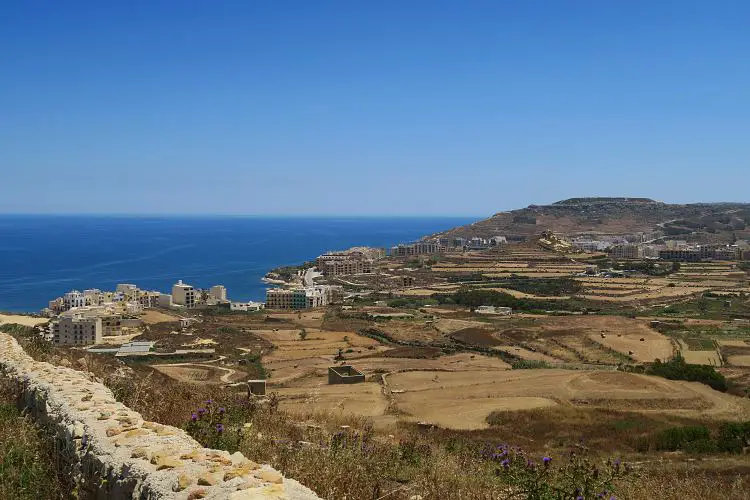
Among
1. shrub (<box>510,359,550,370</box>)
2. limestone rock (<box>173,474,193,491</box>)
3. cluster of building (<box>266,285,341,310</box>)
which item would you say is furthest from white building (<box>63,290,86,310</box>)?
limestone rock (<box>173,474,193,491</box>)

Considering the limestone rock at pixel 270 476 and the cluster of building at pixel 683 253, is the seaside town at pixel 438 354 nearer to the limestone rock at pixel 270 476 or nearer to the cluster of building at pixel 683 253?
the limestone rock at pixel 270 476

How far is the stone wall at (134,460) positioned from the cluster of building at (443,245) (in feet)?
380

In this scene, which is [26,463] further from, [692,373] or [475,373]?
[692,373]

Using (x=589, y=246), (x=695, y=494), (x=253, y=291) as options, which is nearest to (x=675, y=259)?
(x=589, y=246)

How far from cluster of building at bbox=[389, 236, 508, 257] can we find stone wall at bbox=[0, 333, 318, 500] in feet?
380

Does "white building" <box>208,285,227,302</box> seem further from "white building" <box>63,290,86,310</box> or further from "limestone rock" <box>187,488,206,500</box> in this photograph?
"limestone rock" <box>187,488,206,500</box>

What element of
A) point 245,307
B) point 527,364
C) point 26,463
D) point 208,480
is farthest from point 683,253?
point 208,480

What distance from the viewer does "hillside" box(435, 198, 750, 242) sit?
5287 inches

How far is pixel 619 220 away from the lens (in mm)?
157750

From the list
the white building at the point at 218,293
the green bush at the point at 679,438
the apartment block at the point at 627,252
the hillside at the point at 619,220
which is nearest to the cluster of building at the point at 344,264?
the white building at the point at 218,293

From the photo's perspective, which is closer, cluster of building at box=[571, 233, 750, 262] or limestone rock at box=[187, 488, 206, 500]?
limestone rock at box=[187, 488, 206, 500]

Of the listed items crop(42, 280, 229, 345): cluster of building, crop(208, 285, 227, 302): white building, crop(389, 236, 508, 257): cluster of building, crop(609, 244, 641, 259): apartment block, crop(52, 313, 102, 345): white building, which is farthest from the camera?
crop(389, 236, 508, 257): cluster of building

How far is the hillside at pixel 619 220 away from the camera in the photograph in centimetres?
13430

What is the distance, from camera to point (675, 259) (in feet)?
312
